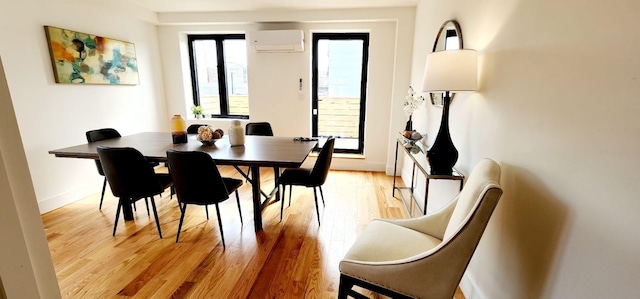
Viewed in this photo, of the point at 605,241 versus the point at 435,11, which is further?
the point at 435,11

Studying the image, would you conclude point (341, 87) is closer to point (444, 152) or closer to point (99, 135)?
point (444, 152)

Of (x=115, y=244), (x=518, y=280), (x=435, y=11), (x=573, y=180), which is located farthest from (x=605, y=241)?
(x=115, y=244)

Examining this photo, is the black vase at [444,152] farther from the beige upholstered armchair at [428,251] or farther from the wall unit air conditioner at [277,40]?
the wall unit air conditioner at [277,40]

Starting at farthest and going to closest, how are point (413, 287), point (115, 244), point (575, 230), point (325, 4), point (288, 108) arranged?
point (288, 108) < point (325, 4) < point (115, 244) < point (413, 287) < point (575, 230)

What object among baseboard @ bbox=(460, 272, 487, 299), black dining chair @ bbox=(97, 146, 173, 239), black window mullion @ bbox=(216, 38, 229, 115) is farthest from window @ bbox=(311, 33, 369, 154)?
baseboard @ bbox=(460, 272, 487, 299)

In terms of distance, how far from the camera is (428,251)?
1133 millimetres

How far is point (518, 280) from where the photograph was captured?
1218 mm

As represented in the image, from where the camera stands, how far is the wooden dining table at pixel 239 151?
2.07 metres

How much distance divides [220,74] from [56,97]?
7.14ft

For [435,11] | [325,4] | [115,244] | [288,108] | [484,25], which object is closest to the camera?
[484,25]

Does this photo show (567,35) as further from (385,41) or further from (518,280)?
(385,41)

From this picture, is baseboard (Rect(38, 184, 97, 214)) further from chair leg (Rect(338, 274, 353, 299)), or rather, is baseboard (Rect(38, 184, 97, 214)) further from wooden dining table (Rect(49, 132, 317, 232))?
chair leg (Rect(338, 274, 353, 299))

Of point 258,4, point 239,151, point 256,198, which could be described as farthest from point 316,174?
point 258,4

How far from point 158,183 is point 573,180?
266 centimetres
